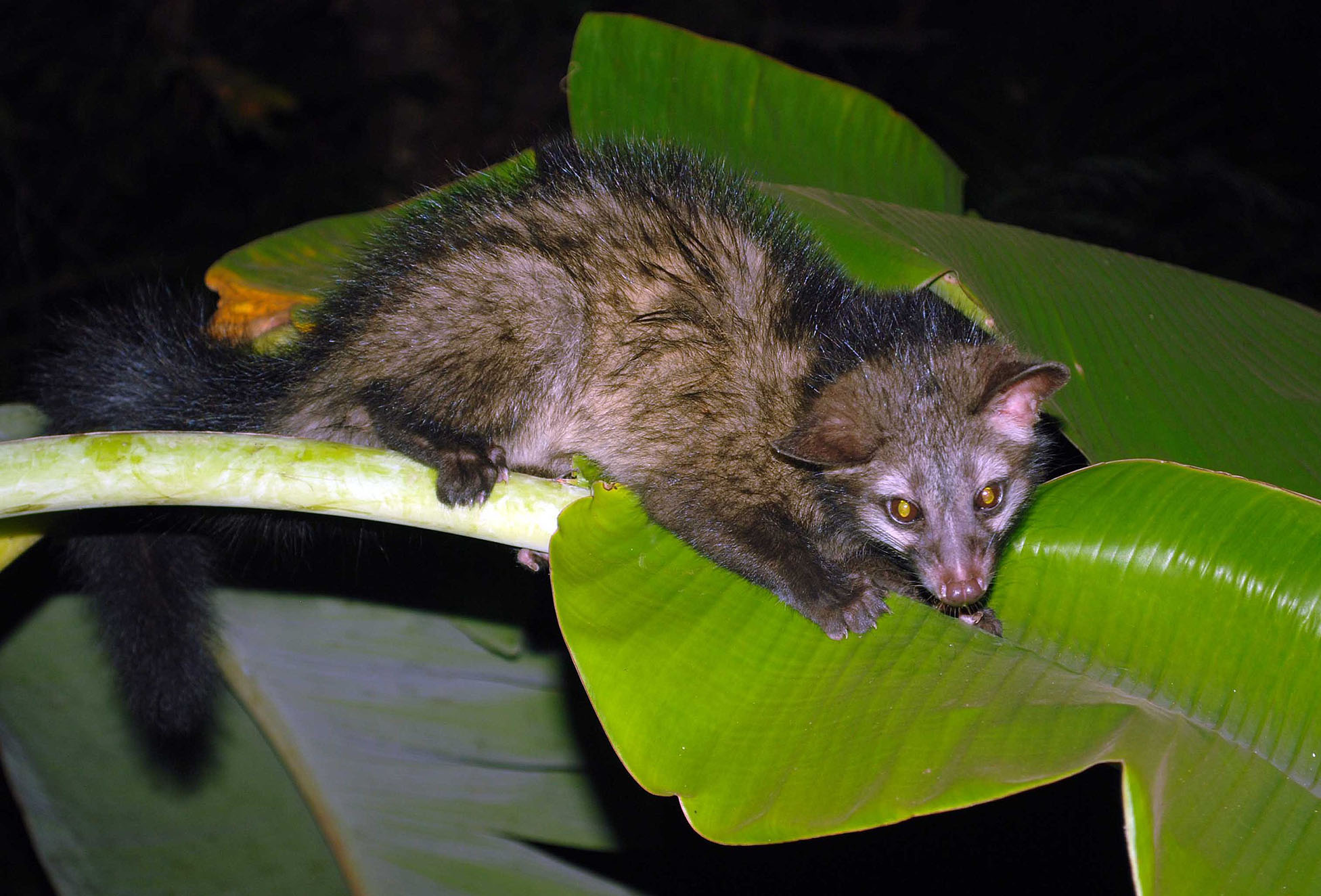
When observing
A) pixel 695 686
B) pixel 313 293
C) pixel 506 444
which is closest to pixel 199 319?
pixel 313 293

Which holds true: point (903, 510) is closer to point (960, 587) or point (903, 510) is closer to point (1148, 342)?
point (960, 587)

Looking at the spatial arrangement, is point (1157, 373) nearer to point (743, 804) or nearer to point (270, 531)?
point (743, 804)

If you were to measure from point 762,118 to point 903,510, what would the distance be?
155cm

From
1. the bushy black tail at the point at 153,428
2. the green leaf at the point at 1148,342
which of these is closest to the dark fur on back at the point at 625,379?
the bushy black tail at the point at 153,428

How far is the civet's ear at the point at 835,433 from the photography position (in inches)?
97.7

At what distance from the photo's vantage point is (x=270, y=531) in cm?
282

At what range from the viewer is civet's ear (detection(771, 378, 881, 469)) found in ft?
8.14

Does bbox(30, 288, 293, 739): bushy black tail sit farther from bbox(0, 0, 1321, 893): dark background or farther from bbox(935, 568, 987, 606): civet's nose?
bbox(0, 0, 1321, 893): dark background

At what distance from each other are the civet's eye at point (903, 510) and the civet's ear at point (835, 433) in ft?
0.54

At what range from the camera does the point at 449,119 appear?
6.67 meters

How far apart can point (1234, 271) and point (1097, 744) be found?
18.6ft

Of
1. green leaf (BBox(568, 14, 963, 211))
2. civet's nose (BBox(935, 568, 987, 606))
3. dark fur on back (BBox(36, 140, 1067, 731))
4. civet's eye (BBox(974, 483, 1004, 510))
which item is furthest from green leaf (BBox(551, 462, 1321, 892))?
green leaf (BBox(568, 14, 963, 211))

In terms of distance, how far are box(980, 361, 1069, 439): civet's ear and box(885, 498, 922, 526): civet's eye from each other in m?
0.30

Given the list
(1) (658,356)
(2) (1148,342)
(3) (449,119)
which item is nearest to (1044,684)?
(2) (1148,342)
